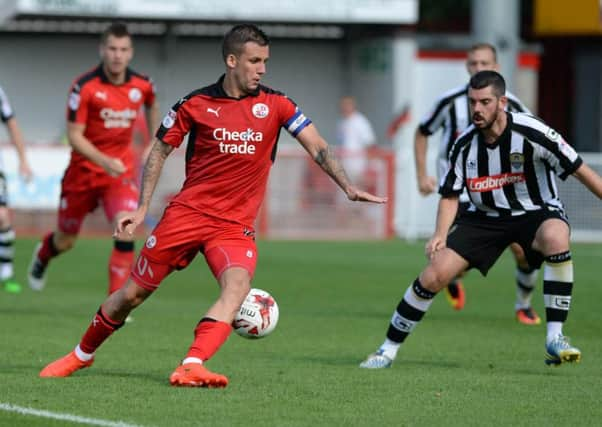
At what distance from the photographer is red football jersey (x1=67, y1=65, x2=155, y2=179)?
453 inches

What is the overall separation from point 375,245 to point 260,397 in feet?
45.6

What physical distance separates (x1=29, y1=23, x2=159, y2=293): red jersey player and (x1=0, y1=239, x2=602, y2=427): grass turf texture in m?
0.89

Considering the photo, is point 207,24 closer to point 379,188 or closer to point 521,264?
point 379,188

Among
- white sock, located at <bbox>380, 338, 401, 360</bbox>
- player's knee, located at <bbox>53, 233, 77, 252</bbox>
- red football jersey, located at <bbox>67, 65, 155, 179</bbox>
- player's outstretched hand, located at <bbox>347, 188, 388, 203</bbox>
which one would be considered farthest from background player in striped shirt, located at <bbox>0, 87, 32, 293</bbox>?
player's outstretched hand, located at <bbox>347, 188, 388, 203</bbox>

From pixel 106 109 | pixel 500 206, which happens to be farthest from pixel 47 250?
pixel 500 206

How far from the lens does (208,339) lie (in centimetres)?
754

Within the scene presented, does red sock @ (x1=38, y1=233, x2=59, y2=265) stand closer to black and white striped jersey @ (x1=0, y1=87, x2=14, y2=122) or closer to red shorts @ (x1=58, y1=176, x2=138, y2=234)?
red shorts @ (x1=58, y1=176, x2=138, y2=234)

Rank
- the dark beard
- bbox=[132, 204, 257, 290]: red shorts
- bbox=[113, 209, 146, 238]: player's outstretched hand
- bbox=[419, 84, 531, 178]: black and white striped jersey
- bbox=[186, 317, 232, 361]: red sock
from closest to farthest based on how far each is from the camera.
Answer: bbox=[186, 317, 232, 361]: red sock → bbox=[113, 209, 146, 238]: player's outstretched hand → bbox=[132, 204, 257, 290]: red shorts → the dark beard → bbox=[419, 84, 531, 178]: black and white striped jersey

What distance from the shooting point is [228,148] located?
784 centimetres

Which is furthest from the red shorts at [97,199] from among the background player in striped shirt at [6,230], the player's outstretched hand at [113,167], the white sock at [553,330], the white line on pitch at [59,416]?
the white line on pitch at [59,416]

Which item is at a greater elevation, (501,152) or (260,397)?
(501,152)

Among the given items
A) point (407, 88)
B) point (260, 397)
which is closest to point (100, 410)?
point (260, 397)

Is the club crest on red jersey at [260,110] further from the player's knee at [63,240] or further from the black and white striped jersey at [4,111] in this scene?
the black and white striped jersey at [4,111]

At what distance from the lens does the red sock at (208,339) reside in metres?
7.54
